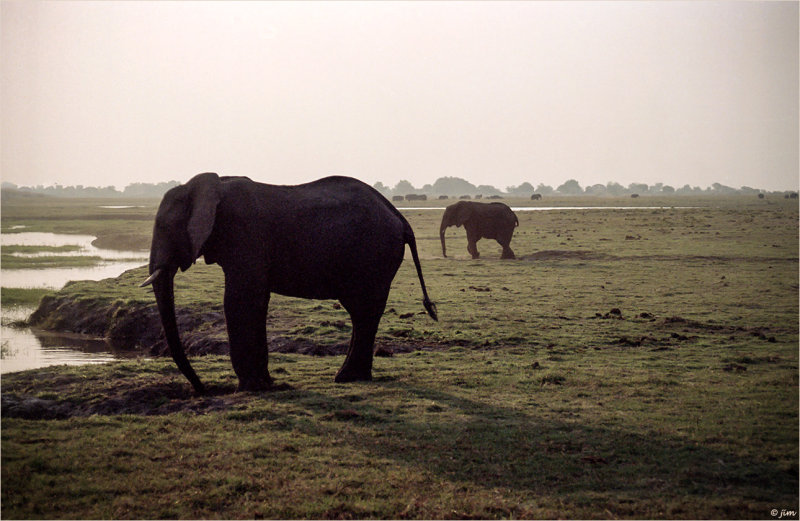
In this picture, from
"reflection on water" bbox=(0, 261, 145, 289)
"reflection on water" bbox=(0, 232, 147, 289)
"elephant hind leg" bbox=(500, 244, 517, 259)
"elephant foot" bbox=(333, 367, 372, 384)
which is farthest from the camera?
"elephant hind leg" bbox=(500, 244, 517, 259)

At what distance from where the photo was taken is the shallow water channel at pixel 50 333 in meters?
16.0

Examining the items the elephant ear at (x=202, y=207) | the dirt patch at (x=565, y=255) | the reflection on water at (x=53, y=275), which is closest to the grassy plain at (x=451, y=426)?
the elephant ear at (x=202, y=207)

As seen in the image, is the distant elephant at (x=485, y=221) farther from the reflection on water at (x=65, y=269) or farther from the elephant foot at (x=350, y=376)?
the elephant foot at (x=350, y=376)

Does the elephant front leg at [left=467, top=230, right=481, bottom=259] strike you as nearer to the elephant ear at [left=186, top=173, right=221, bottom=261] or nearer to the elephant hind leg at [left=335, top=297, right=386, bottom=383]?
the elephant hind leg at [left=335, top=297, right=386, bottom=383]

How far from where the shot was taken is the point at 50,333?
19422 millimetres

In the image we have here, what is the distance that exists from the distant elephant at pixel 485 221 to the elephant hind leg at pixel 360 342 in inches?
762

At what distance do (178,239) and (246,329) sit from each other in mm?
1642

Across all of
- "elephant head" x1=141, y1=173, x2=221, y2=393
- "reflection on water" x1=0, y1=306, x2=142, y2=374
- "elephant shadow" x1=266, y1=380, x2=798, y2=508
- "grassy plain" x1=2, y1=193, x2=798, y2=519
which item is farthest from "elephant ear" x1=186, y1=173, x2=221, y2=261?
"reflection on water" x1=0, y1=306, x2=142, y2=374

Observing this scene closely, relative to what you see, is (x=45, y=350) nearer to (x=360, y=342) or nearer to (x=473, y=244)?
(x=360, y=342)

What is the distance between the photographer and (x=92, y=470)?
311 inches

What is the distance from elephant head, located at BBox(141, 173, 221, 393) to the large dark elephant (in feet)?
0.05

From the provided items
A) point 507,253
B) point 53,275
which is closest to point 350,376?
point 507,253

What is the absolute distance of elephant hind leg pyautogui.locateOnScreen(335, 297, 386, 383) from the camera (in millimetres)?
11766

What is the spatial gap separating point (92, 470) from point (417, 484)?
3.38 metres
